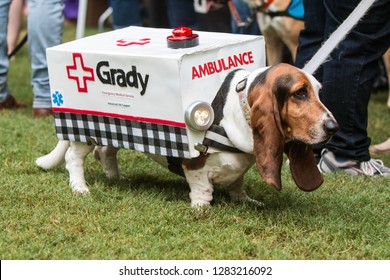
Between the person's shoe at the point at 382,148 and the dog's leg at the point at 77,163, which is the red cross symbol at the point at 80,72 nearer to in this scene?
the dog's leg at the point at 77,163

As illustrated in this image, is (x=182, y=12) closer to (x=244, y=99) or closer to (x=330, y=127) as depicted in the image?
(x=244, y=99)

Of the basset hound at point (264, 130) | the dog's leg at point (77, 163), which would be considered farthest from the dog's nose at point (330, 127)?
the dog's leg at point (77, 163)

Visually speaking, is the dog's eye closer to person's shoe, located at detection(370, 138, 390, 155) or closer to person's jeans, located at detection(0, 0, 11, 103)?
person's shoe, located at detection(370, 138, 390, 155)

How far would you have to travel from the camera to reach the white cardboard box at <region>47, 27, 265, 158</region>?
3225 mm

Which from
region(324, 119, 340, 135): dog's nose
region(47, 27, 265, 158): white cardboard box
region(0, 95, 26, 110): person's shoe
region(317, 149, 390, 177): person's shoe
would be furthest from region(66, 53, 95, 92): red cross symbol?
region(0, 95, 26, 110): person's shoe

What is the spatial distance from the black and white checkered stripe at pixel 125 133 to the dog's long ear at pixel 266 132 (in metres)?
0.31

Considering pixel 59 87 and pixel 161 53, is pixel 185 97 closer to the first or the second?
pixel 161 53

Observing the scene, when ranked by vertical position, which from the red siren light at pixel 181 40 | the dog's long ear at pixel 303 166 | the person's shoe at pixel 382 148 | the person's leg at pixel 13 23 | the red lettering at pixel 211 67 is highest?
the red siren light at pixel 181 40

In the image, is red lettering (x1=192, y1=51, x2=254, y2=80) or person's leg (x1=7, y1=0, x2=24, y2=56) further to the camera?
person's leg (x1=7, y1=0, x2=24, y2=56)

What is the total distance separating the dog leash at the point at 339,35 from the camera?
3.56m

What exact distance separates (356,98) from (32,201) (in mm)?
1714

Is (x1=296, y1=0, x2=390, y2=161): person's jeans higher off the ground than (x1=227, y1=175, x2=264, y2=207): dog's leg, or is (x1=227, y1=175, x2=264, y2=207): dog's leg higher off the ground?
(x1=296, y1=0, x2=390, y2=161): person's jeans

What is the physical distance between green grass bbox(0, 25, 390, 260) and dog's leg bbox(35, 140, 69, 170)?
0.17 ft
